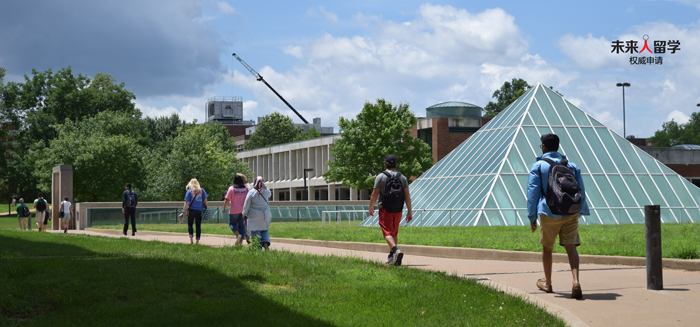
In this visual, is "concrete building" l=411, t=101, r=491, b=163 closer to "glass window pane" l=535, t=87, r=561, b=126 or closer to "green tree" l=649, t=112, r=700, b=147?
"glass window pane" l=535, t=87, r=561, b=126

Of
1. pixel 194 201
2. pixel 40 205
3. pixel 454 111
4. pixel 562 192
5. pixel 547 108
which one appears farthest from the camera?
pixel 454 111

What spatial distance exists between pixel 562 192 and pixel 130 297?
4.58 metres

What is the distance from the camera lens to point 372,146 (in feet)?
165

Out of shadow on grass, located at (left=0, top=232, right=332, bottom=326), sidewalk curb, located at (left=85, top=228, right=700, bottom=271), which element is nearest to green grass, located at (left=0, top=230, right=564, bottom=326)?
shadow on grass, located at (left=0, top=232, right=332, bottom=326)

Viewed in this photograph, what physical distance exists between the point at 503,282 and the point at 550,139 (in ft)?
7.16

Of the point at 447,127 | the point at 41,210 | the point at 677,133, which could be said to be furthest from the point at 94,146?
the point at 677,133

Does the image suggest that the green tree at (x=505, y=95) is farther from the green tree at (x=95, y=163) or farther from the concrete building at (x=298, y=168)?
the green tree at (x=95, y=163)

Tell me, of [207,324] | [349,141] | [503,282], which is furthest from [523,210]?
[349,141]

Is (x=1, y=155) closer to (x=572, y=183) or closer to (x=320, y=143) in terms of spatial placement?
(x=320, y=143)

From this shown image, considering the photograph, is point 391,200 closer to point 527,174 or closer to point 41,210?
point 527,174

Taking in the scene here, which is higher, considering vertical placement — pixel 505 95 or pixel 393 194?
pixel 505 95

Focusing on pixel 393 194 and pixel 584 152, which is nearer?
pixel 393 194

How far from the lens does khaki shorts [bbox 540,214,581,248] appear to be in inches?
289

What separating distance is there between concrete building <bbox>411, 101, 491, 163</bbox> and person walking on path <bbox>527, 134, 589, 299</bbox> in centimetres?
5213
